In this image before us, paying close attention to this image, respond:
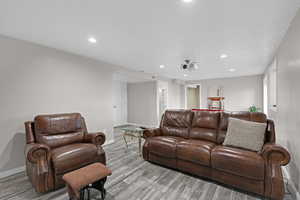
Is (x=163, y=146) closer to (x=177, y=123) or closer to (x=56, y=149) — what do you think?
(x=177, y=123)

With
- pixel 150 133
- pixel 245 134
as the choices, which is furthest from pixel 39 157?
pixel 245 134

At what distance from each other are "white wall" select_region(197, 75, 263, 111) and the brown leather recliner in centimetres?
637

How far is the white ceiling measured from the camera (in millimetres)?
1636

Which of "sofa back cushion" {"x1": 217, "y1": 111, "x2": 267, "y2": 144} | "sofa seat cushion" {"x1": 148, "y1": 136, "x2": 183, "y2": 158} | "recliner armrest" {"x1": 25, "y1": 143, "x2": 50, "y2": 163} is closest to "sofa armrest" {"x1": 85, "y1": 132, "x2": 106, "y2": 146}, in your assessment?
"recliner armrest" {"x1": 25, "y1": 143, "x2": 50, "y2": 163}

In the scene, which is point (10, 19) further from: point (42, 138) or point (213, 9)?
point (213, 9)

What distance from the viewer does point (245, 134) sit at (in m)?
2.15

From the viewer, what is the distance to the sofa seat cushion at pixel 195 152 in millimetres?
2098

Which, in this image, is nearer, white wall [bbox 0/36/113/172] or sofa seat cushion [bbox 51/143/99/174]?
sofa seat cushion [bbox 51/143/99/174]

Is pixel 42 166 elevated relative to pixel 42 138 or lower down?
lower down

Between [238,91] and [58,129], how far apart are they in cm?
721

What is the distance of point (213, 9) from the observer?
5.59 feet

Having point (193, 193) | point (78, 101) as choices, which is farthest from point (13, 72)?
point (193, 193)

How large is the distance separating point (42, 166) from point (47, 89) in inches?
64.5

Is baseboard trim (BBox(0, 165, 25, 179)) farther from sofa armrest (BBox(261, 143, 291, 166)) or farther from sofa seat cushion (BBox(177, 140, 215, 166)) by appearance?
sofa armrest (BBox(261, 143, 291, 166))
